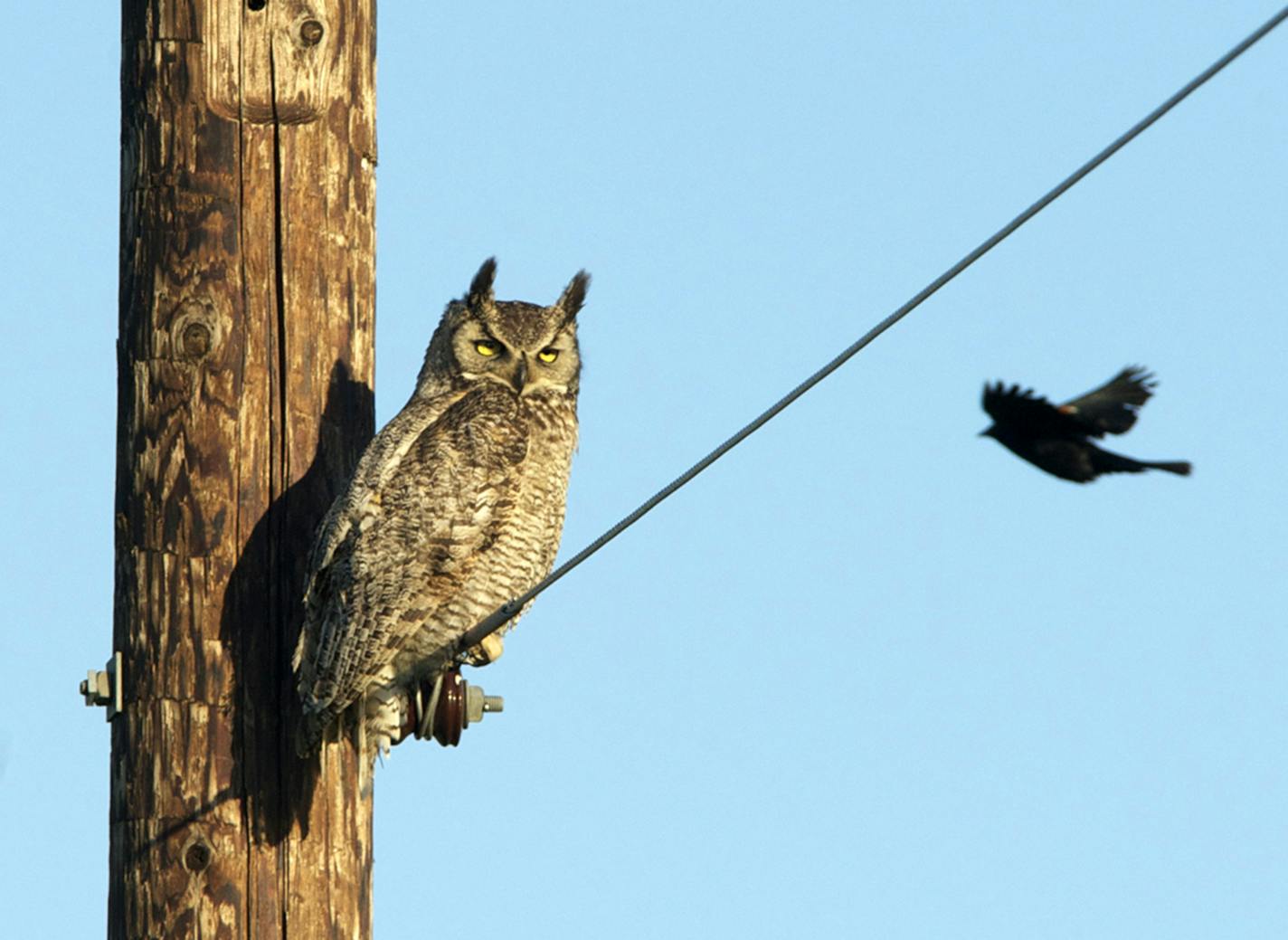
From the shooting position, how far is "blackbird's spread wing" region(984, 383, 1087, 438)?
4781mm

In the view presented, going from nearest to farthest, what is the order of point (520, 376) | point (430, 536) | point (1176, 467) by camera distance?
1. point (1176, 467)
2. point (430, 536)
3. point (520, 376)

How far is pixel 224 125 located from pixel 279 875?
5.82 feet

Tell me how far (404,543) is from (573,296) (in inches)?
66.5

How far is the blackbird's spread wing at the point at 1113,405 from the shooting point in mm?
4805

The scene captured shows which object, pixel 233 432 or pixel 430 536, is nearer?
pixel 233 432

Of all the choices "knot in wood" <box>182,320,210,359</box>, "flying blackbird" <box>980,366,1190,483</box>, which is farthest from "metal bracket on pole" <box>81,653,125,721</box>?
"flying blackbird" <box>980,366,1190,483</box>

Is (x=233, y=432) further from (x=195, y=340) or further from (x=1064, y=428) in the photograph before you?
(x=1064, y=428)

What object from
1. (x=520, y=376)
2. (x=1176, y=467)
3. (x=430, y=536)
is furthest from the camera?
(x=520, y=376)

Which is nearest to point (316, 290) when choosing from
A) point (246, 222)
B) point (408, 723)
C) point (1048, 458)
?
point (246, 222)

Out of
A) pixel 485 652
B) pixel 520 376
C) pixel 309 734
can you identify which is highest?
pixel 520 376

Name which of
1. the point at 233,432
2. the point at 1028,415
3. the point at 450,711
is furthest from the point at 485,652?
the point at 1028,415

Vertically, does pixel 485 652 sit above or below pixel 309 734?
above

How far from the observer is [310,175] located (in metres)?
5.63

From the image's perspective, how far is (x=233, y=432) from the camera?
17.7 feet
